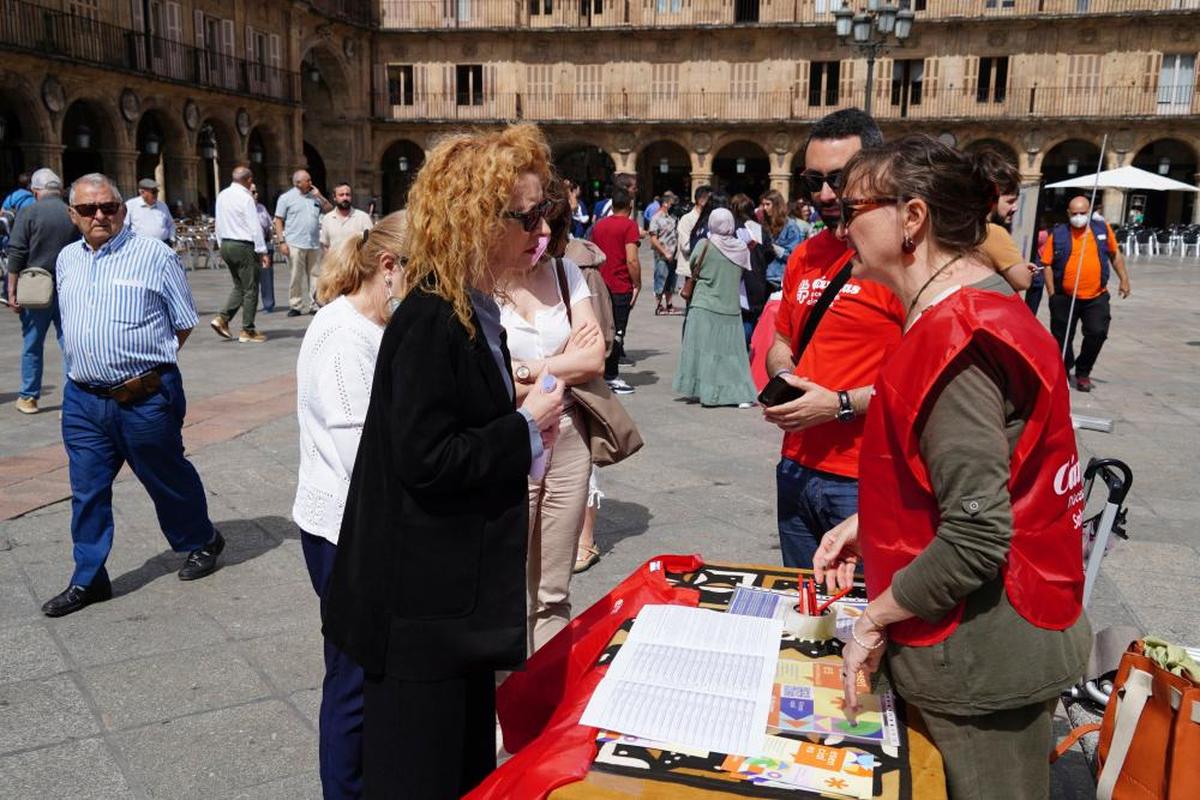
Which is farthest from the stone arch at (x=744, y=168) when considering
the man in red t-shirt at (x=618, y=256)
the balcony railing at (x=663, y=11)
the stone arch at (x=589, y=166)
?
the man in red t-shirt at (x=618, y=256)

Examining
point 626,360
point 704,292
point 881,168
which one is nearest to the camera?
point 881,168

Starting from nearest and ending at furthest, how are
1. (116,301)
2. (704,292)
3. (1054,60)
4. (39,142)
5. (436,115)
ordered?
(116,301), (704,292), (39,142), (1054,60), (436,115)

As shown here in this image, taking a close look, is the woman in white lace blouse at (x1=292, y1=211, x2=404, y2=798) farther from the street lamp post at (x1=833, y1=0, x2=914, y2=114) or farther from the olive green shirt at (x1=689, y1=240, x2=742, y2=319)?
the street lamp post at (x1=833, y1=0, x2=914, y2=114)

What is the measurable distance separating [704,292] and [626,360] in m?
1.97

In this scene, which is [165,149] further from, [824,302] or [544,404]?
[544,404]

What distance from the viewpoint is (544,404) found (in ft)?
6.37

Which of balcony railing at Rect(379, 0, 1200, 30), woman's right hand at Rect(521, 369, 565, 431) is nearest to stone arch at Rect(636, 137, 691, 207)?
balcony railing at Rect(379, 0, 1200, 30)

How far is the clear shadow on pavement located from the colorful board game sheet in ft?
10.5

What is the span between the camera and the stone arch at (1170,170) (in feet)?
104

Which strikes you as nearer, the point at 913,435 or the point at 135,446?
the point at 913,435

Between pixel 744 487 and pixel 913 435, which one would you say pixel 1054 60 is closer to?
pixel 744 487

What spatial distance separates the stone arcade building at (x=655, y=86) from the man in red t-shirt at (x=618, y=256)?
20178 mm

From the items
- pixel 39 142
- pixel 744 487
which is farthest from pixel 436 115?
pixel 744 487

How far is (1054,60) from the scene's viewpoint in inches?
1201
